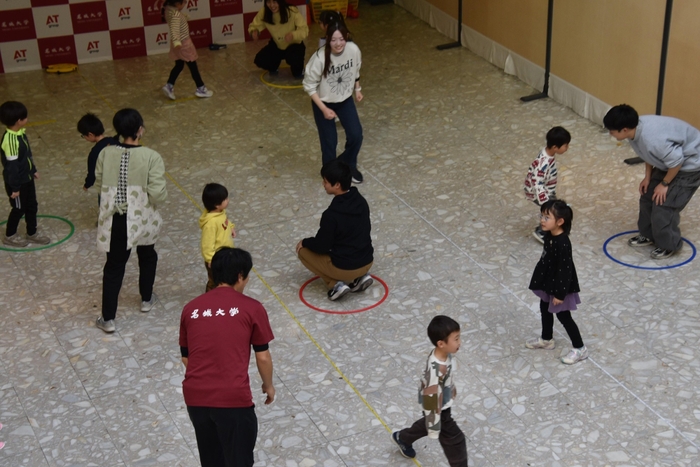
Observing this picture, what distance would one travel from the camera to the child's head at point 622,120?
18.0 feet

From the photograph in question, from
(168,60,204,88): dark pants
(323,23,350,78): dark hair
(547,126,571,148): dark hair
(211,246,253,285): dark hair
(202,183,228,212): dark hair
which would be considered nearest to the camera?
(211,246,253,285): dark hair

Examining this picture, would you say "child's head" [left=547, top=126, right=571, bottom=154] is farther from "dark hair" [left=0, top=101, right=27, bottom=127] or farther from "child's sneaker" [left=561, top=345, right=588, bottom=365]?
"dark hair" [left=0, top=101, right=27, bottom=127]

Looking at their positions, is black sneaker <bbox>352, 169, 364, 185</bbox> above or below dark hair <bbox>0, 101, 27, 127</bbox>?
below

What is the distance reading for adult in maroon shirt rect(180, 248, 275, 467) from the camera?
351 centimetres

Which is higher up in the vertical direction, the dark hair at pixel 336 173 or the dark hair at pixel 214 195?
the dark hair at pixel 214 195

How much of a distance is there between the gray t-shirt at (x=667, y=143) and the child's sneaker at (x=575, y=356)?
139 centimetres

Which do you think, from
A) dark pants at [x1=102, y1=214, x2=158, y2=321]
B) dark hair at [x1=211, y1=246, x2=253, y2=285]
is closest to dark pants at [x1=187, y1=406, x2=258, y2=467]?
dark hair at [x1=211, y1=246, x2=253, y2=285]

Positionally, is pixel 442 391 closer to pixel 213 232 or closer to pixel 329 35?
pixel 213 232

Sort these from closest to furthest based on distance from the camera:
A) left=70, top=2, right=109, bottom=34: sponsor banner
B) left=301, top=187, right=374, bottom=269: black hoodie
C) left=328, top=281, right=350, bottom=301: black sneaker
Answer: left=301, top=187, right=374, bottom=269: black hoodie
left=328, top=281, right=350, bottom=301: black sneaker
left=70, top=2, right=109, bottom=34: sponsor banner

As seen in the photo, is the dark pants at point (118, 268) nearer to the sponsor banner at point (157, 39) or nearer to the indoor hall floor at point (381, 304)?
the indoor hall floor at point (381, 304)

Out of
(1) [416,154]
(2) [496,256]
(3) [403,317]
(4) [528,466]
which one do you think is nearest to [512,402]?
(4) [528,466]

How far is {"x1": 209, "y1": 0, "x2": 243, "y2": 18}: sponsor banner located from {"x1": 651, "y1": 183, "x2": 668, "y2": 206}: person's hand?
18.8ft

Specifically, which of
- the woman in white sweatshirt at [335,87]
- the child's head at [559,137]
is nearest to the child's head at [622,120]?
the child's head at [559,137]

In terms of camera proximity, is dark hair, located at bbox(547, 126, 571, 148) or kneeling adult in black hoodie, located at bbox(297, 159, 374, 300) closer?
kneeling adult in black hoodie, located at bbox(297, 159, 374, 300)
